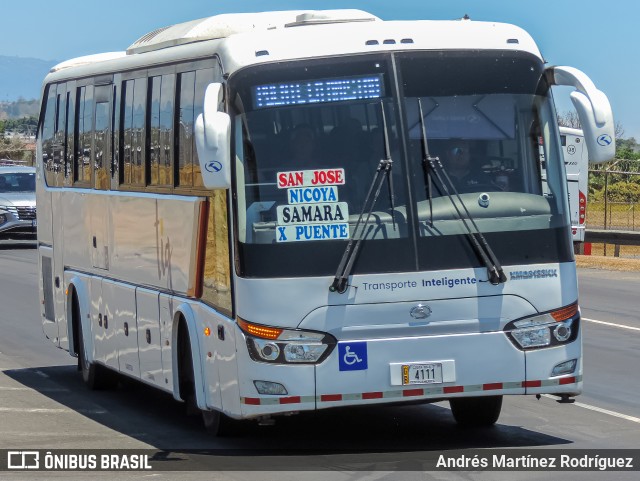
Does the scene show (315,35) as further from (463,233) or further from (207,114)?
(463,233)

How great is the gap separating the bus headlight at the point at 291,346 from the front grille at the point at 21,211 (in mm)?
27676

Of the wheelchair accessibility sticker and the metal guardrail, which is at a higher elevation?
the wheelchair accessibility sticker

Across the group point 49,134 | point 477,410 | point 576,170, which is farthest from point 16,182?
point 477,410

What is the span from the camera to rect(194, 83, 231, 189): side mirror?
9.29 meters

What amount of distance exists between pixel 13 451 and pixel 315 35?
3.54 metres

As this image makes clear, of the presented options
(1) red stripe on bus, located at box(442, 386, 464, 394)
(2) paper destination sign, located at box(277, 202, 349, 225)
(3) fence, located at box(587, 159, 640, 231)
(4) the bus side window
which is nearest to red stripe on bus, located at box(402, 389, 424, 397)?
(1) red stripe on bus, located at box(442, 386, 464, 394)

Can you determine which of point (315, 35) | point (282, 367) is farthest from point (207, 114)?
point (282, 367)

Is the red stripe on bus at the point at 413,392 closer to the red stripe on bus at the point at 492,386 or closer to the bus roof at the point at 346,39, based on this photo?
the red stripe on bus at the point at 492,386

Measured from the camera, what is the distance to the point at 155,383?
1180 cm

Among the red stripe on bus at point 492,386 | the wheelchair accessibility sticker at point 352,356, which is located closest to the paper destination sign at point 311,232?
the wheelchair accessibility sticker at point 352,356

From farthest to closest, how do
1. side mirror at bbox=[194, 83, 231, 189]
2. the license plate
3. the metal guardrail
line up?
the metal guardrail
the license plate
side mirror at bbox=[194, 83, 231, 189]

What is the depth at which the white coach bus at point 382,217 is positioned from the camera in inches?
372

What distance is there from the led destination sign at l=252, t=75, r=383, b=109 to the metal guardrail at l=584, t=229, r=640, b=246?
20.9m

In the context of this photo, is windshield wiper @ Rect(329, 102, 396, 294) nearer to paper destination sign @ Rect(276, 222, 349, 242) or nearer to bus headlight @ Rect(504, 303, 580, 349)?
paper destination sign @ Rect(276, 222, 349, 242)
